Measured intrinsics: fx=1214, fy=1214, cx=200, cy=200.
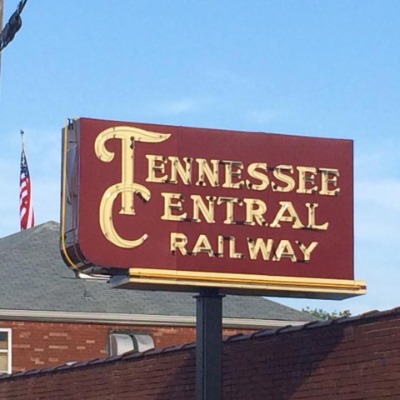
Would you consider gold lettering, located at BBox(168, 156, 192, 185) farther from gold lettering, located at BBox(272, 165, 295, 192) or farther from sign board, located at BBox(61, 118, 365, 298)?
gold lettering, located at BBox(272, 165, 295, 192)

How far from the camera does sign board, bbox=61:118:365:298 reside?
15570 mm

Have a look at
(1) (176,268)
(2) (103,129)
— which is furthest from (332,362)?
Result: (2) (103,129)

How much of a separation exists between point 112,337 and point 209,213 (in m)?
19.9

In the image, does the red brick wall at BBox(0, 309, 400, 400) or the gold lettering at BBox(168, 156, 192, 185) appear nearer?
the red brick wall at BBox(0, 309, 400, 400)

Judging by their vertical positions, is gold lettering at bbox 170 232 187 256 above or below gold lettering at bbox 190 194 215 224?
below

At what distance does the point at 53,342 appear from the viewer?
114 feet

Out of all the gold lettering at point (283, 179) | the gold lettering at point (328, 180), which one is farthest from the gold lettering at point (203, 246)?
the gold lettering at point (328, 180)

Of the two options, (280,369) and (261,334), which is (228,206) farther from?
(280,369)

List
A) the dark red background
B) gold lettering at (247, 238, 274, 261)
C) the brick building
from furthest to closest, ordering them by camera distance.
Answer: the brick building < gold lettering at (247, 238, 274, 261) < the dark red background

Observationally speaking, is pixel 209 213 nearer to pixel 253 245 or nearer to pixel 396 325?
pixel 253 245

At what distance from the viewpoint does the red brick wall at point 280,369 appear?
14.3 meters

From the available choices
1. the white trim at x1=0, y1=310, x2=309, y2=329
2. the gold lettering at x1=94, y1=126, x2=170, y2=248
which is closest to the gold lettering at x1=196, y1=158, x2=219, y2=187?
the gold lettering at x1=94, y1=126, x2=170, y2=248

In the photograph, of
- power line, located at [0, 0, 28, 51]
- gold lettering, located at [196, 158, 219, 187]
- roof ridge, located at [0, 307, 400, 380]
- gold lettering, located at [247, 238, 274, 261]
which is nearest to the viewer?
roof ridge, located at [0, 307, 400, 380]

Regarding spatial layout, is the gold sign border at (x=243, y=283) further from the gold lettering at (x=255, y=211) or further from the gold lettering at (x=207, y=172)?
the gold lettering at (x=207, y=172)
